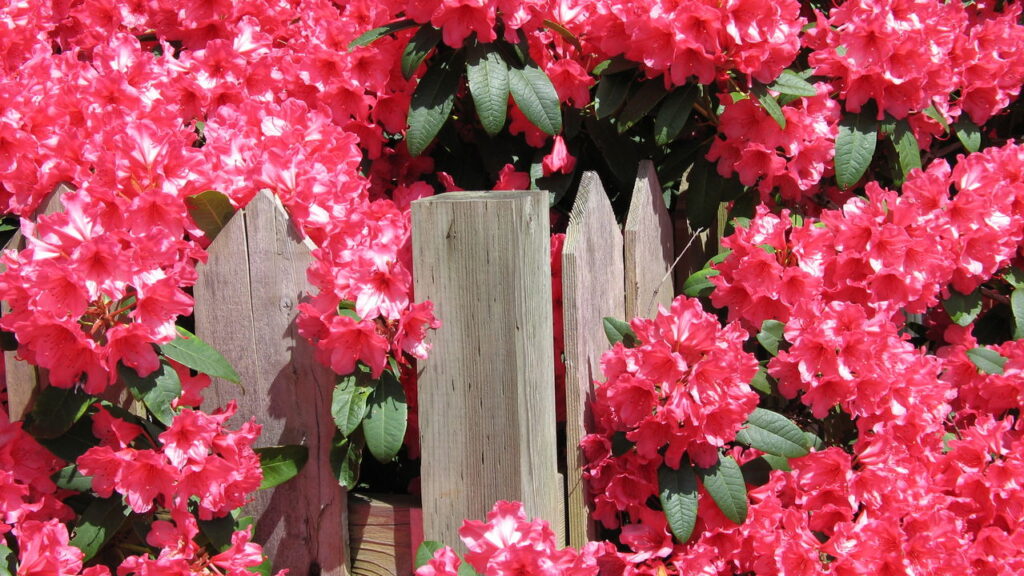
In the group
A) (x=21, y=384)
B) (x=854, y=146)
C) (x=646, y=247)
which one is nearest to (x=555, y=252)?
(x=646, y=247)

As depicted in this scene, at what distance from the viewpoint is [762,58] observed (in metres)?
1.83

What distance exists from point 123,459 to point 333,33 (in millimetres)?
1006

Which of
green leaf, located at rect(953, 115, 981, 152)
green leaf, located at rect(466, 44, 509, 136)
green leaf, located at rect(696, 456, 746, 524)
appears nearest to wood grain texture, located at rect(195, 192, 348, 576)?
green leaf, located at rect(466, 44, 509, 136)

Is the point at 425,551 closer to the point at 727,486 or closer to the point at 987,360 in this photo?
the point at 727,486

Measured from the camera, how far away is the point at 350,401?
1526mm

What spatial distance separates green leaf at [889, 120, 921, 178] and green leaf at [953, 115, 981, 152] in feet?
0.56

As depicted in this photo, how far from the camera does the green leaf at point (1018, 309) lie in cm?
196

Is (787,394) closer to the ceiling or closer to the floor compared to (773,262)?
closer to the floor

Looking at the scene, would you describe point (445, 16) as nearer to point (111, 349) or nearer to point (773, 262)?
point (773, 262)

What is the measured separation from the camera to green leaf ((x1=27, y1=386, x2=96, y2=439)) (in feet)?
4.75

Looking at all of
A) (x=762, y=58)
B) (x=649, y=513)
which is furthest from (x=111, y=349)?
(x=762, y=58)

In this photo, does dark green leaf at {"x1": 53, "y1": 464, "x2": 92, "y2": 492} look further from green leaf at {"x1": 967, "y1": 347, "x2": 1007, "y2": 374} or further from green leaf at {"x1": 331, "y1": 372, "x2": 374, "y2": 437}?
green leaf at {"x1": 967, "y1": 347, "x2": 1007, "y2": 374}

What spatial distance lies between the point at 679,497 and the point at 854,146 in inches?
34.8

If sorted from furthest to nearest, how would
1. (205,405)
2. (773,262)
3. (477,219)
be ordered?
1. (773,262)
2. (205,405)
3. (477,219)
